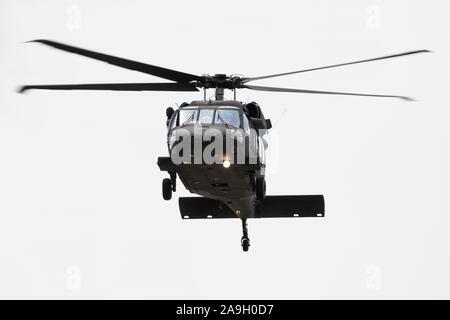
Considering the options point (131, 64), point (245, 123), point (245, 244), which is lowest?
point (245, 244)

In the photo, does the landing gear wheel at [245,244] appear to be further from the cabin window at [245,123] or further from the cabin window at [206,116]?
the cabin window at [206,116]

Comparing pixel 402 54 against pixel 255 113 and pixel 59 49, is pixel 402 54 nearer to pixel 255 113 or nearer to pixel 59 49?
pixel 255 113

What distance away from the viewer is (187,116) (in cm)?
2045

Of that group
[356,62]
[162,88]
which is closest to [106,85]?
[162,88]

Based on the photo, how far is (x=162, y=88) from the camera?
21328 mm

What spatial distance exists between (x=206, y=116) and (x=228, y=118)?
1.71 feet

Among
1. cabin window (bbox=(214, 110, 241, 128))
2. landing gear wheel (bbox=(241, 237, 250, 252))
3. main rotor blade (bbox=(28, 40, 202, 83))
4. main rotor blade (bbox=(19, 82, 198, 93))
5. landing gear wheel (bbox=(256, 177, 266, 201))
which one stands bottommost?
landing gear wheel (bbox=(241, 237, 250, 252))

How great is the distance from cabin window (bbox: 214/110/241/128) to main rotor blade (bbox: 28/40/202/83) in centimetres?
133

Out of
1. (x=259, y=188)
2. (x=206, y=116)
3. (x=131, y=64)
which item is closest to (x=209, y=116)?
(x=206, y=116)

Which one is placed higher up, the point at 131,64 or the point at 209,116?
the point at 131,64

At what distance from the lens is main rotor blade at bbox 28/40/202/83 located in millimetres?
17288

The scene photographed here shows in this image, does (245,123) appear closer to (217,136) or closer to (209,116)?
(209,116)

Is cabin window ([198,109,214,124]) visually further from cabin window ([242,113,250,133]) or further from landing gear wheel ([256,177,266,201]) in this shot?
landing gear wheel ([256,177,266,201])

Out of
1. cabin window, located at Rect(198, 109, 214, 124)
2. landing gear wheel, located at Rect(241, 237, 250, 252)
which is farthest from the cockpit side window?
landing gear wheel, located at Rect(241, 237, 250, 252)
